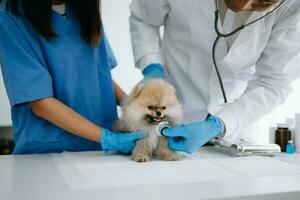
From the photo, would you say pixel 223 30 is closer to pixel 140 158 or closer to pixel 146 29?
pixel 146 29

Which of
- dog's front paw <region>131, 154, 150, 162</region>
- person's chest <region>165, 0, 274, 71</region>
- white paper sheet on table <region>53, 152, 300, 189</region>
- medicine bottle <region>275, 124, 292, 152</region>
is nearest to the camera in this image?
white paper sheet on table <region>53, 152, 300, 189</region>

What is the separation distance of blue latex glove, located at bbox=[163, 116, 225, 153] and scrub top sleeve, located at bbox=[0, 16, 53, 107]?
1.47ft

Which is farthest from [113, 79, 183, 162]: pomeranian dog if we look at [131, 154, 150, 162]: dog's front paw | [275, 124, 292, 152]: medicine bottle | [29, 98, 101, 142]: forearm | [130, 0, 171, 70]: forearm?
[275, 124, 292, 152]: medicine bottle

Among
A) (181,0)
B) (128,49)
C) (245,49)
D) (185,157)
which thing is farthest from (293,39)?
(128,49)

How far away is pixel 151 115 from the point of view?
109 centimetres

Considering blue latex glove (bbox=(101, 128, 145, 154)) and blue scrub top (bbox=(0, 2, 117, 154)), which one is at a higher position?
blue scrub top (bbox=(0, 2, 117, 154))

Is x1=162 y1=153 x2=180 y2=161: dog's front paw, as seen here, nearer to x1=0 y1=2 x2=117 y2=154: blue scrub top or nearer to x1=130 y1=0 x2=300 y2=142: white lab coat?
x1=130 y1=0 x2=300 y2=142: white lab coat

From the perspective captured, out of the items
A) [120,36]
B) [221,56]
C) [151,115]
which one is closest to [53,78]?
[151,115]

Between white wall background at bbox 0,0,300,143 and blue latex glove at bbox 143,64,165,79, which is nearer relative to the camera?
blue latex glove at bbox 143,64,165,79

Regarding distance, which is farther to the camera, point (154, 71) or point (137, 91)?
point (154, 71)

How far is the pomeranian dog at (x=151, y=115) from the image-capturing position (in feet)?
3.57

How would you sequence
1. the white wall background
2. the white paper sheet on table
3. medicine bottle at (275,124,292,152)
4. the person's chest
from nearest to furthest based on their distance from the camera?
the white paper sheet on table
the person's chest
medicine bottle at (275,124,292,152)
the white wall background

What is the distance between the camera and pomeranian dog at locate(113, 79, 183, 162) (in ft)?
3.57

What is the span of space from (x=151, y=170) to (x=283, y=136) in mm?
683
